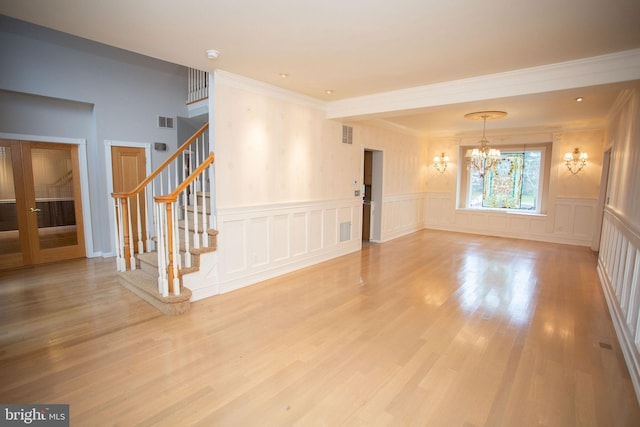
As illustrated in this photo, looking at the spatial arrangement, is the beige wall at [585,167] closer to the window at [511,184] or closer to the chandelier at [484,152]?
the window at [511,184]

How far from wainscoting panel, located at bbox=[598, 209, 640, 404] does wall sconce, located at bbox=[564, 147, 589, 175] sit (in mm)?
3493

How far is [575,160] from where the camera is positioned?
288 inches

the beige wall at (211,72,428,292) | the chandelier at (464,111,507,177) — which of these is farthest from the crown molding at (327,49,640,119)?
the chandelier at (464,111,507,177)

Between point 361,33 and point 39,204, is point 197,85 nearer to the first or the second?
point 39,204

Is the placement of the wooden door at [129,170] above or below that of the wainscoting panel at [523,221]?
above

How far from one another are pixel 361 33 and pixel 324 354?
2.91 m

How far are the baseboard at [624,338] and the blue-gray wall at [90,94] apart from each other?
745 cm

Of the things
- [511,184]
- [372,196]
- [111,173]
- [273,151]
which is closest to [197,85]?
[111,173]

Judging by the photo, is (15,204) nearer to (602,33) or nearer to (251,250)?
(251,250)

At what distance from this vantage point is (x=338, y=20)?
263 cm

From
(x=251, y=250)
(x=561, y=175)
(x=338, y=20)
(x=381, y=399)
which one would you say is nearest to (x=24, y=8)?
(x=338, y=20)

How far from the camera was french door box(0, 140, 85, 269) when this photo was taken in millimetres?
5098

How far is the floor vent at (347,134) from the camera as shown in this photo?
604 centimetres

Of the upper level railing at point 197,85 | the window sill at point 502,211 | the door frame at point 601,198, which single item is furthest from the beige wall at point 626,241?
Result: the upper level railing at point 197,85
